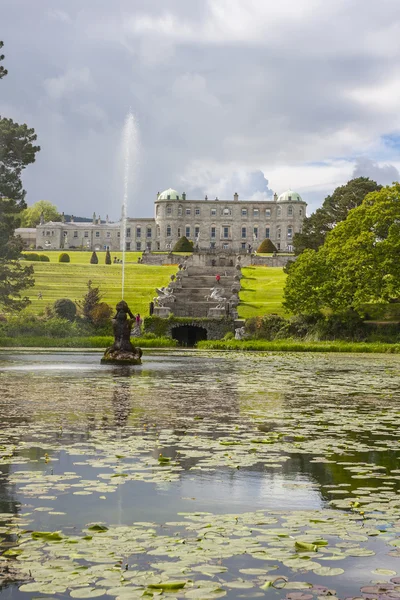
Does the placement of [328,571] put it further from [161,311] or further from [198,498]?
[161,311]

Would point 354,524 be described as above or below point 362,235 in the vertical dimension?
below

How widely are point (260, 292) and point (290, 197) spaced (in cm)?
9426

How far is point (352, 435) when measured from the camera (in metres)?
11.7

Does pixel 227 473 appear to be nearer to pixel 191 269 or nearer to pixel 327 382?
pixel 327 382

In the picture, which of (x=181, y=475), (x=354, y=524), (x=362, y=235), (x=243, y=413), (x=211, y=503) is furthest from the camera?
(x=362, y=235)

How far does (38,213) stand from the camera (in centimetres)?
19150

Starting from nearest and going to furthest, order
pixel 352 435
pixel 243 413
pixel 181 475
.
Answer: pixel 181 475 → pixel 352 435 → pixel 243 413

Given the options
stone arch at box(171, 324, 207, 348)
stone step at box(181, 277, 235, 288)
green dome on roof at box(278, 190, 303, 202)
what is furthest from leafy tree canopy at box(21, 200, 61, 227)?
stone arch at box(171, 324, 207, 348)

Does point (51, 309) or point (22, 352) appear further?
point (51, 309)

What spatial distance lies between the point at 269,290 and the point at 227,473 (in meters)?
63.5

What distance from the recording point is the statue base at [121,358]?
28656mm

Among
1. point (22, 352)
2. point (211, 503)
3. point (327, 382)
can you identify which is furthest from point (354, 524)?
point (22, 352)

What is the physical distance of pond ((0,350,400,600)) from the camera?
5.30m

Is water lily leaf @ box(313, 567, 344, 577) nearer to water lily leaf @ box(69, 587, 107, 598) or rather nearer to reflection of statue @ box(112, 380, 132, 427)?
water lily leaf @ box(69, 587, 107, 598)
